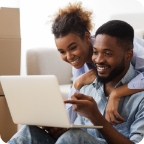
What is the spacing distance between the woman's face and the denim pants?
37 centimetres

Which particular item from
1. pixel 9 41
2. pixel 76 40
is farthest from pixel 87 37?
pixel 9 41

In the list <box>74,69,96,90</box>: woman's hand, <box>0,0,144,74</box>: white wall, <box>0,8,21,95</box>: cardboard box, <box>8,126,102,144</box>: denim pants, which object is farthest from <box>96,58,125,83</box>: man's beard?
<box>0,0,144,74</box>: white wall

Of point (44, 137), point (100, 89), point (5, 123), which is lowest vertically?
point (5, 123)

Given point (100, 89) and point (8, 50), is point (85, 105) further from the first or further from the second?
point (8, 50)

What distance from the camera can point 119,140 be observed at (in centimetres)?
104

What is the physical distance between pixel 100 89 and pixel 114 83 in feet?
0.17

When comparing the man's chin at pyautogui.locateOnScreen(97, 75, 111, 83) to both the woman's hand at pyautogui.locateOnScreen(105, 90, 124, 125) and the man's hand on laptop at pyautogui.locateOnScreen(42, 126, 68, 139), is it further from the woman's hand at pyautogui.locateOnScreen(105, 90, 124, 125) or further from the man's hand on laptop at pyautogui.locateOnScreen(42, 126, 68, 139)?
the man's hand on laptop at pyautogui.locateOnScreen(42, 126, 68, 139)

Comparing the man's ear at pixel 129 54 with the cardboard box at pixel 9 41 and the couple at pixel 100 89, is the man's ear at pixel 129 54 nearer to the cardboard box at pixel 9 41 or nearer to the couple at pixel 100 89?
the couple at pixel 100 89

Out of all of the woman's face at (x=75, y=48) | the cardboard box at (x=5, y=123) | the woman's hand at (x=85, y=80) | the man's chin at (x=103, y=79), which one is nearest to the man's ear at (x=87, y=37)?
the woman's face at (x=75, y=48)

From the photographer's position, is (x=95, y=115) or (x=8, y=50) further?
(x=8, y=50)

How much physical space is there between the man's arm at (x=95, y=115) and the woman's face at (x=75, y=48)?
375 mm

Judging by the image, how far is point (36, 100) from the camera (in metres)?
1.04

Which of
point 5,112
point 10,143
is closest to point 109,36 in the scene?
point 10,143

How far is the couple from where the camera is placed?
1.04m
